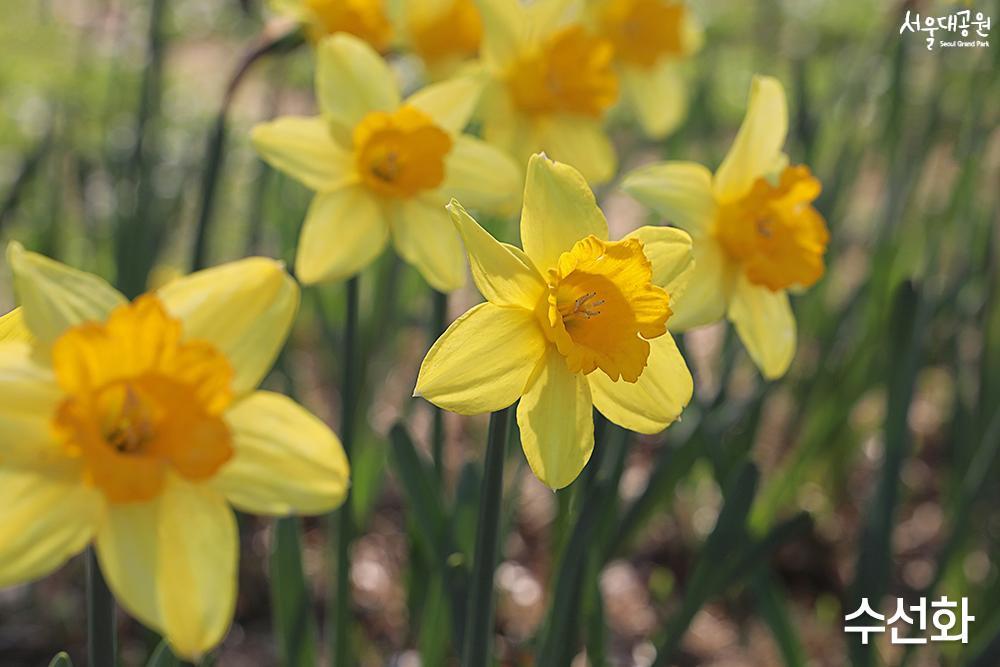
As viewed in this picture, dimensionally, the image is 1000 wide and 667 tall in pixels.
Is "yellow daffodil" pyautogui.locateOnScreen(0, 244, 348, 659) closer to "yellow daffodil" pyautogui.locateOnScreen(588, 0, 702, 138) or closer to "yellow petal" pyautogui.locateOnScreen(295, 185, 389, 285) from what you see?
"yellow petal" pyautogui.locateOnScreen(295, 185, 389, 285)

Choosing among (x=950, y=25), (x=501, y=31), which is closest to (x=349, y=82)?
(x=501, y=31)

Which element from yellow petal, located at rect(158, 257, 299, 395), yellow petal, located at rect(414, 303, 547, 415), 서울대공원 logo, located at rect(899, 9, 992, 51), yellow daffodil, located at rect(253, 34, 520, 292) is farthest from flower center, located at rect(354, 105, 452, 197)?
서울대공원 logo, located at rect(899, 9, 992, 51)

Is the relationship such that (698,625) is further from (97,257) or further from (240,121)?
(240,121)

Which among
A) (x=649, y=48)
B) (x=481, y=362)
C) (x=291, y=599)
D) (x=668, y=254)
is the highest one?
(x=649, y=48)

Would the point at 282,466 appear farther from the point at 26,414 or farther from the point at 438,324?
the point at 438,324

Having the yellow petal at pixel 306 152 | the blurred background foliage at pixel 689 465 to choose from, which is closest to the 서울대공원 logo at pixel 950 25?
the blurred background foliage at pixel 689 465

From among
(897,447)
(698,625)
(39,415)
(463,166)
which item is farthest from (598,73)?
(698,625)
